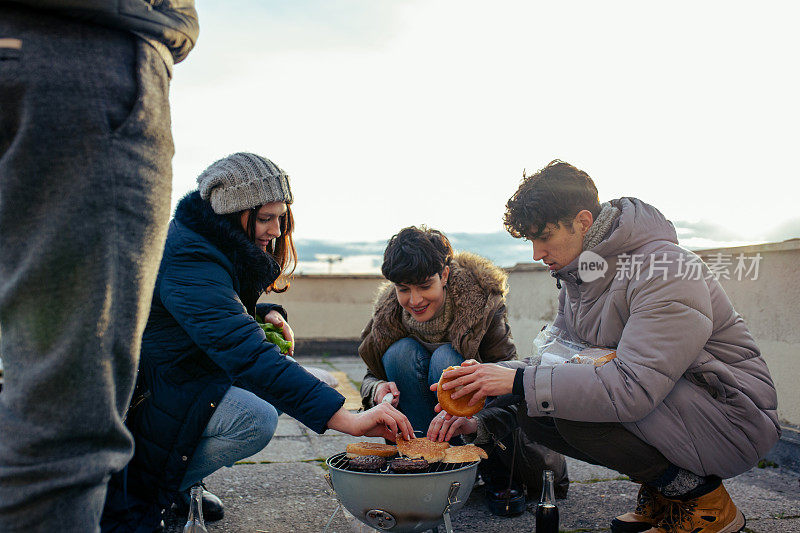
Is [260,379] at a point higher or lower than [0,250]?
lower

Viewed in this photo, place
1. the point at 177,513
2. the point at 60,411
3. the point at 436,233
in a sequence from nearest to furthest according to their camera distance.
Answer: the point at 60,411 → the point at 177,513 → the point at 436,233

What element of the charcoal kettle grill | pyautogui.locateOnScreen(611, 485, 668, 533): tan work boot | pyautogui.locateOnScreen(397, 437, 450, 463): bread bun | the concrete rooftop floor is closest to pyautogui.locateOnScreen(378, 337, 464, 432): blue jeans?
the concrete rooftop floor

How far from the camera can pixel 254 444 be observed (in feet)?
9.00

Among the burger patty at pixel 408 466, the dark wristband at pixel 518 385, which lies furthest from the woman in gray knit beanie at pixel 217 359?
the dark wristband at pixel 518 385

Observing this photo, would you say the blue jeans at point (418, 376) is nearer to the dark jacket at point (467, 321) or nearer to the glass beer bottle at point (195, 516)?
the dark jacket at point (467, 321)

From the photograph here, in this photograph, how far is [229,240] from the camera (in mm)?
2707

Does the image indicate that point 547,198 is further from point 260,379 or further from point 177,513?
point 177,513

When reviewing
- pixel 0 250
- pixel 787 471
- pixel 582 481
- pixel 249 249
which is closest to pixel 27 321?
pixel 0 250

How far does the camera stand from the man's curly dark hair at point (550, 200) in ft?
8.99

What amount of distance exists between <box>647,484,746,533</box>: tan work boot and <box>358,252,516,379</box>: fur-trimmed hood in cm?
109

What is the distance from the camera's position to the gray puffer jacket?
2.37m

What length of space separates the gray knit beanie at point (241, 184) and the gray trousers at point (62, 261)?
4.71ft

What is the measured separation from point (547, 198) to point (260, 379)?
1414 mm

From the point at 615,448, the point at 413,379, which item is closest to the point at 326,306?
the point at 413,379
